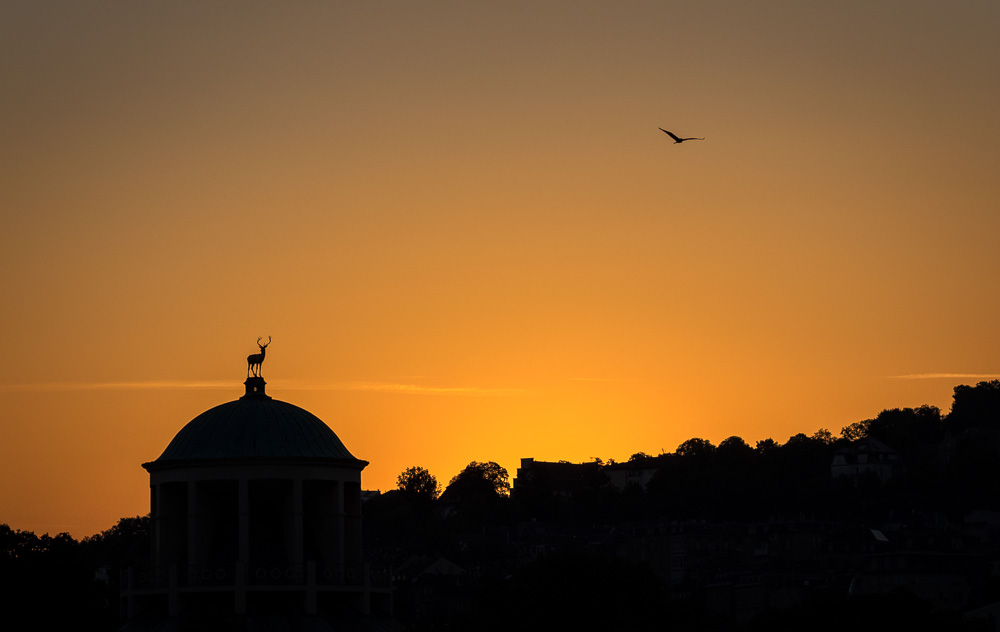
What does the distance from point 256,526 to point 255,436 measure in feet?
6.93

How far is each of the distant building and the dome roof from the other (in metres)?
0.02

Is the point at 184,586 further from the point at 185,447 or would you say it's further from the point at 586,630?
the point at 586,630

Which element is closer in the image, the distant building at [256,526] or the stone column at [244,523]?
the stone column at [244,523]

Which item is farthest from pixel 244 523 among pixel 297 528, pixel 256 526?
pixel 256 526

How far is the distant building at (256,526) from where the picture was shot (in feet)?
139

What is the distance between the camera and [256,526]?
43.8 metres

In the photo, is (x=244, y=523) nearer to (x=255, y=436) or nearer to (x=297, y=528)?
(x=297, y=528)

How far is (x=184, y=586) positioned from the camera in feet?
140

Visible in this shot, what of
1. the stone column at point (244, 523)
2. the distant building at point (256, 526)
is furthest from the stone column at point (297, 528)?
the stone column at point (244, 523)

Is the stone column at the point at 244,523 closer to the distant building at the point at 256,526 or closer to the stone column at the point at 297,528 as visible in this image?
the distant building at the point at 256,526

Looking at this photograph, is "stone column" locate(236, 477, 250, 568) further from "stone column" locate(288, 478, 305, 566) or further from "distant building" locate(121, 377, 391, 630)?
"stone column" locate(288, 478, 305, 566)

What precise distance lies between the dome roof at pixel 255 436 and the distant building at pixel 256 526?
0.02 meters

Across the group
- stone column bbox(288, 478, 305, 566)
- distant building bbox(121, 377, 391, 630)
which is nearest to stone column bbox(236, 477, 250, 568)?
distant building bbox(121, 377, 391, 630)

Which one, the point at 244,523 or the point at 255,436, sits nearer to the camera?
the point at 244,523
